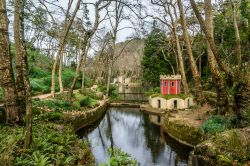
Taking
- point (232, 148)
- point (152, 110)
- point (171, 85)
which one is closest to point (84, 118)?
point (152, 110)

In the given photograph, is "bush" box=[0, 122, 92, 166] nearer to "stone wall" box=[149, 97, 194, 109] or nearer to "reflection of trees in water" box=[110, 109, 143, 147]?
"reflection of trees in water" box=[110, 109, 143, 147]

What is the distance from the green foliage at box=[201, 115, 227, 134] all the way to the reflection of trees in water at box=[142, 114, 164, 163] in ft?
9.63

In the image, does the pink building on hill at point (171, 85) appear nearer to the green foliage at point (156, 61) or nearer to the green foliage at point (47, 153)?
the green foliage at point (156, 61)

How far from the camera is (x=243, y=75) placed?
879 cm

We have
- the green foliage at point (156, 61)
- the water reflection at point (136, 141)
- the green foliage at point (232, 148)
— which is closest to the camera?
the green foliage at point (232, 148)

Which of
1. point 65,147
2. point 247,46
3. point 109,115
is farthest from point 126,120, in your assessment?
point 247,46

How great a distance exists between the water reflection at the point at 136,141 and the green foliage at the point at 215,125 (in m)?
1.84

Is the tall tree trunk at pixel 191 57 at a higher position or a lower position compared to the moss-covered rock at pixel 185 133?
higher

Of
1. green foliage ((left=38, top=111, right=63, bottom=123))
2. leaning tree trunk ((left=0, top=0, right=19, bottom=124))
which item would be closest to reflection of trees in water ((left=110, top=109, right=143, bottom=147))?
green foliage ((left=38, top=111, right=63, bottom=123))

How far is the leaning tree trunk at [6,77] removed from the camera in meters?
7.49

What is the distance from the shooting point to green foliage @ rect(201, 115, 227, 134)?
9.60 m

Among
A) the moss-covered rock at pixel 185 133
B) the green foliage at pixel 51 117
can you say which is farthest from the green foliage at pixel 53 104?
the moss-covered rock at pixel 185 133

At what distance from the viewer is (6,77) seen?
7660mm

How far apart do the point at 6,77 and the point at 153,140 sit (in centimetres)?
966
